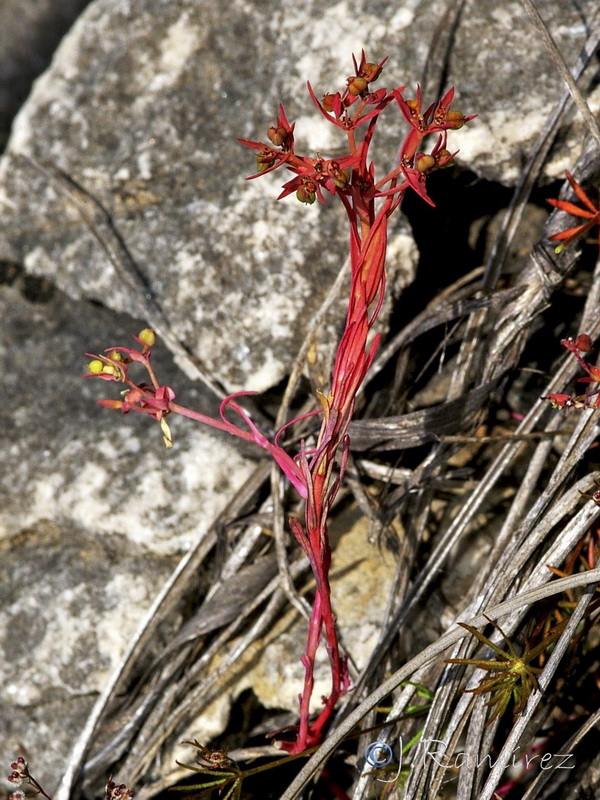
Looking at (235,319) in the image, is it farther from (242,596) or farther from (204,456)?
(242,596)

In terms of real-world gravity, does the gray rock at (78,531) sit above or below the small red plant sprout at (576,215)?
below

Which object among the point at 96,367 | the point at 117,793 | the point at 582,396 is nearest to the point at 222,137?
the point at 96,367

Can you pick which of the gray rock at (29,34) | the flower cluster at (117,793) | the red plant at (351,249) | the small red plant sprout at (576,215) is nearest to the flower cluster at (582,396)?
the small red plant sprout at (576,215)

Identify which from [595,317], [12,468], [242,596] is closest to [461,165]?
[595,317]

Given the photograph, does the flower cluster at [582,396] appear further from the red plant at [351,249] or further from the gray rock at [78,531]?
the gray rock at [78,531]

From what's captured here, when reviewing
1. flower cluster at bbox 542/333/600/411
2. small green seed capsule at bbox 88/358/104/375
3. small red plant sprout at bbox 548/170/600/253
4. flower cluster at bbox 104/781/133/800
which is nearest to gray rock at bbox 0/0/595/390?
small red plant sprout at bbox 548/170/600/253

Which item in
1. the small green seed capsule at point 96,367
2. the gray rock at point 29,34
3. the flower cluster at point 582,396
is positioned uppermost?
the gray rock at point 29,34
